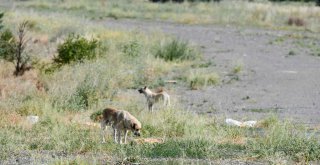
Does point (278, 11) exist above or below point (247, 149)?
below

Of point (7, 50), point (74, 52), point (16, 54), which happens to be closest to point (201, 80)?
point (74, 52)

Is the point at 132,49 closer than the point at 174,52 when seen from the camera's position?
Yes

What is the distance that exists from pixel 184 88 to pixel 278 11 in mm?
41572

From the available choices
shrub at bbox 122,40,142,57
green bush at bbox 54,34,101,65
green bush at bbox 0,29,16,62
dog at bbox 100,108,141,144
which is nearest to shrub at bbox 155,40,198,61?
shrub at bbox 122,40,142,57

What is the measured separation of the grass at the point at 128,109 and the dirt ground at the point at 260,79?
39.7 inches

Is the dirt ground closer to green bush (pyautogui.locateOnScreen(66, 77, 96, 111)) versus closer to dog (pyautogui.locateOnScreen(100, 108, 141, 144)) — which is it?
green bush (pyautogui.locateOnScreen(66, 77, 96, 111))

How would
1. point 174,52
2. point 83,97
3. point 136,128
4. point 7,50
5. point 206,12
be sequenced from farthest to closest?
point 206,12 < point 174,52 < point 7,50 < point 83,97 < point 136,128

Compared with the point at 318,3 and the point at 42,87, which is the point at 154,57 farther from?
the point at 318,3

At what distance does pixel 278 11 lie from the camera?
64.8 metres

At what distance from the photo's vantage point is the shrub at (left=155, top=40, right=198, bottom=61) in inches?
1268

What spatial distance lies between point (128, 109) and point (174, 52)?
48.2 feet

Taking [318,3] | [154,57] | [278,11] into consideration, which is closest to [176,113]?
[154,57]

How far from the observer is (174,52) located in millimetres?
32438

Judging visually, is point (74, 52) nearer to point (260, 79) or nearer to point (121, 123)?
point (260, 79)
